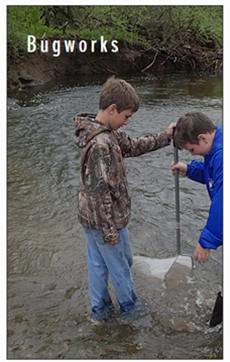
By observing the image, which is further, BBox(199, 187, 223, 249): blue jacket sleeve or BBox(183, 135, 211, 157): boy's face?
BBox(183, 135, 211, 157): boy's face

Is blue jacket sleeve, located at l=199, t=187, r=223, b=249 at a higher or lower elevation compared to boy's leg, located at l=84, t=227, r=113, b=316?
higher

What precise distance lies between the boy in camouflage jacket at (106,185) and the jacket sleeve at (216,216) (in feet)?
1.81

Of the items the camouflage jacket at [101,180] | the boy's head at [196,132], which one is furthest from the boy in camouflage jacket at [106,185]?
the boy's head at [196,132]

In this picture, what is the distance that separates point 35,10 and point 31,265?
11.6m

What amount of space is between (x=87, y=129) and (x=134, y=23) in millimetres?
13323

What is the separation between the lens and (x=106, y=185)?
2193 mm

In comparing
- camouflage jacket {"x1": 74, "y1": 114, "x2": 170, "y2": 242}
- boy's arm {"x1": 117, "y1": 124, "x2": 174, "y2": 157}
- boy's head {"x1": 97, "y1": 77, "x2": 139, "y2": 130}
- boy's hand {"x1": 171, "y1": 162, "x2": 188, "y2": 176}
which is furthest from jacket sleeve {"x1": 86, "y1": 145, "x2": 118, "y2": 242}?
boy's hand {"x1": 171, "y1": 162, "x2": 188, "y2": 176}

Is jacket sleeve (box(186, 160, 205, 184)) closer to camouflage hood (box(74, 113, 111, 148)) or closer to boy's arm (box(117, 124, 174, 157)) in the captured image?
boy's arm (box(117, 124, 174, 157))

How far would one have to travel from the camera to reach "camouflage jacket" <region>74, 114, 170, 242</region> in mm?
2186

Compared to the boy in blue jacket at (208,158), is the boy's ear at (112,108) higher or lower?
higher

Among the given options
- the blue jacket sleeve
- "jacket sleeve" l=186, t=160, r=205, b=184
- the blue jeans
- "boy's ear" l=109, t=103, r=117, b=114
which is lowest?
the blue jeans

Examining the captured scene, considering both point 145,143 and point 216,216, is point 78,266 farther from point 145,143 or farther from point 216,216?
point 216,216

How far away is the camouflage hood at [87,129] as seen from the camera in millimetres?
2229

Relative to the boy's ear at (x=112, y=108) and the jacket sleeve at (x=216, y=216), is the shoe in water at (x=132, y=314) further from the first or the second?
the boy's ear at (x=112, y=108)
